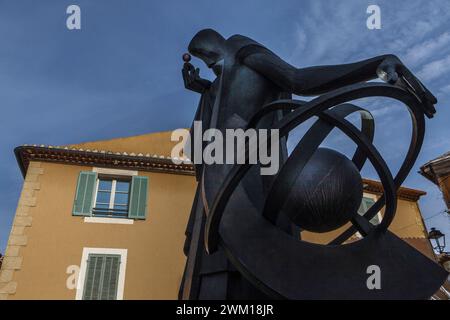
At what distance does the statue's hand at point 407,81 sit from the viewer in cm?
259

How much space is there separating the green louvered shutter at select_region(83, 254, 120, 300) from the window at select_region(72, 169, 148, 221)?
136cm

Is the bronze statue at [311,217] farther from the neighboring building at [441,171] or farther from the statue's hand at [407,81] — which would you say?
the neighboring building at [441,171]

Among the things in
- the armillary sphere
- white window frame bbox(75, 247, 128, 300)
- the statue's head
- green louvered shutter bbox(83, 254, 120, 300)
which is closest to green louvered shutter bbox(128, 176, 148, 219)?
white window frame bbox(75, 247, 128, 300)

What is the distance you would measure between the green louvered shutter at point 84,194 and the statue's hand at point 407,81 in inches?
421

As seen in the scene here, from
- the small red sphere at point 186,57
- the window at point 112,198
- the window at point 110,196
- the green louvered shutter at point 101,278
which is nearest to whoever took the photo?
the small red sphere at point 186,57

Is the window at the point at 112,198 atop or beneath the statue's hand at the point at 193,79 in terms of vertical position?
atop

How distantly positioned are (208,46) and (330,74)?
1.34 meters

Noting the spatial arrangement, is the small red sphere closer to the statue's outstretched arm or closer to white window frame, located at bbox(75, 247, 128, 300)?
the statue's outstretched arm

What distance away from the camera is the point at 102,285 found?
1097cm

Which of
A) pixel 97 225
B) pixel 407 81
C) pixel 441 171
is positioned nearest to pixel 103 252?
pixel 97 225

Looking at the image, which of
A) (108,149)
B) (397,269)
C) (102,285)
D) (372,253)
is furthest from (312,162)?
(108,149)

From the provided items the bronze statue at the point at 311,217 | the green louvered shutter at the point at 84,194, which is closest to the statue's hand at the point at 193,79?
the bronze statue at the point at 311,217

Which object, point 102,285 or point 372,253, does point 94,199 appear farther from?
point 372,253

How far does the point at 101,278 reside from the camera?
11.0m
